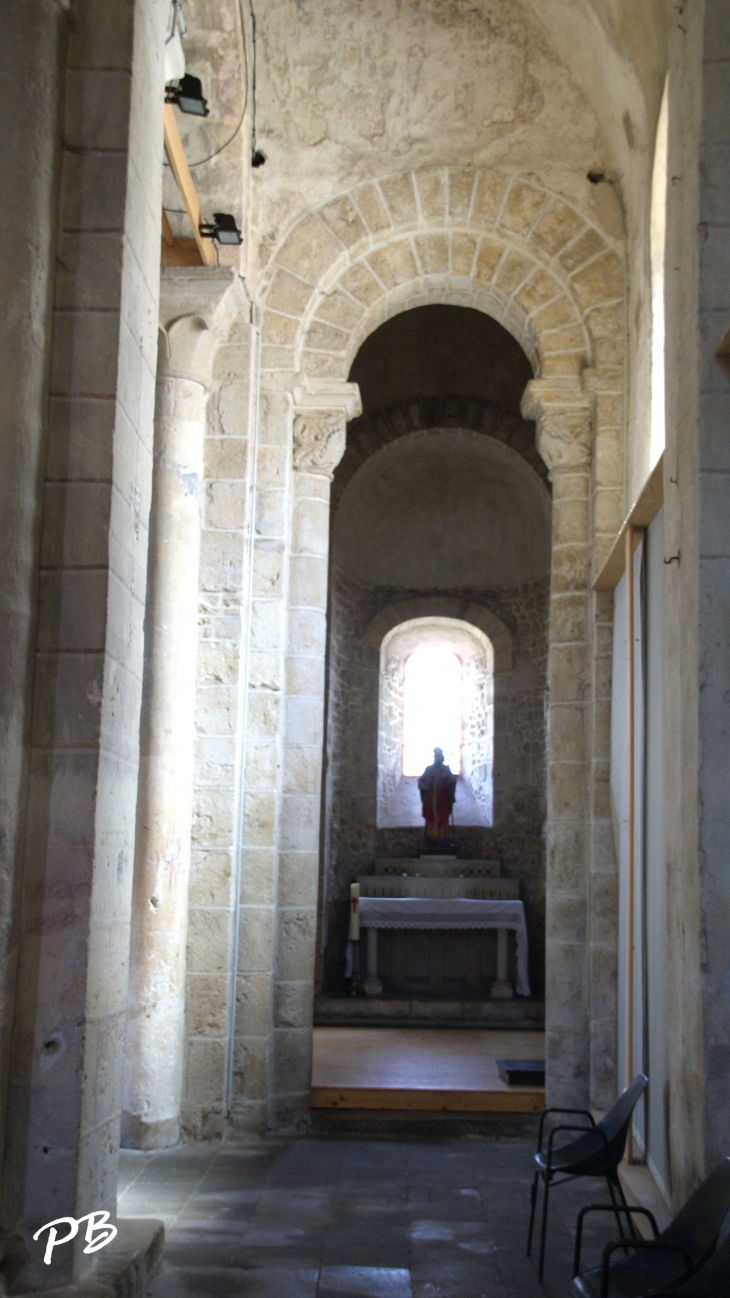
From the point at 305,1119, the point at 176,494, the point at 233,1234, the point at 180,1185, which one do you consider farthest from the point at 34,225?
the point at 305,1119

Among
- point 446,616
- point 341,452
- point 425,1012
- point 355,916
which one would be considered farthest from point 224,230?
point 446,616

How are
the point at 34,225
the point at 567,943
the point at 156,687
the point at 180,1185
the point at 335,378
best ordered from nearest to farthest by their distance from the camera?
1. the point at 34,225
2. the point at 180,1185
3. the point at 156,687
4. the point at 567,943
5. the point at 335,378

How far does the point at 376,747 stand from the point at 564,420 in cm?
573

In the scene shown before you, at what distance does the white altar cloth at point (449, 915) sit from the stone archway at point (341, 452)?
12.3ft

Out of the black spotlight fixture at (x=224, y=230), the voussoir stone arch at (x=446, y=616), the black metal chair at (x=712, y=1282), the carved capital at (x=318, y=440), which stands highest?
the black spotlight fixture at (x=224, y=230)

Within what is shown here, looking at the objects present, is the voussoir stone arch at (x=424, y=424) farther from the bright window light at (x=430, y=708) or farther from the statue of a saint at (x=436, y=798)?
the statue of a saint at (x=436, y=798)

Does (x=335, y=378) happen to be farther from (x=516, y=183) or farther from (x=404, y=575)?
(x=404, y=575)

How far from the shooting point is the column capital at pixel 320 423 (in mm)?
7395

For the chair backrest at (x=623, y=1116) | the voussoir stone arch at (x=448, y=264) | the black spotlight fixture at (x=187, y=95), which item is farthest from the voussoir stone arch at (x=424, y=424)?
the chair backrest at (x=623, y=1116)

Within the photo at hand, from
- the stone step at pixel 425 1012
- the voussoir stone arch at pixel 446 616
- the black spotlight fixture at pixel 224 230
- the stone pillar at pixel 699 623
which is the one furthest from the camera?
the voussoir stone arch at pixel 446 616

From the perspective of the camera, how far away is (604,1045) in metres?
6.57

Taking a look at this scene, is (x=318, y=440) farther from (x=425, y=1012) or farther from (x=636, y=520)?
(x=425, y=1012)

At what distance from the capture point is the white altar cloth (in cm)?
1070

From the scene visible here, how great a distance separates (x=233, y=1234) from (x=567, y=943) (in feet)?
9.49
